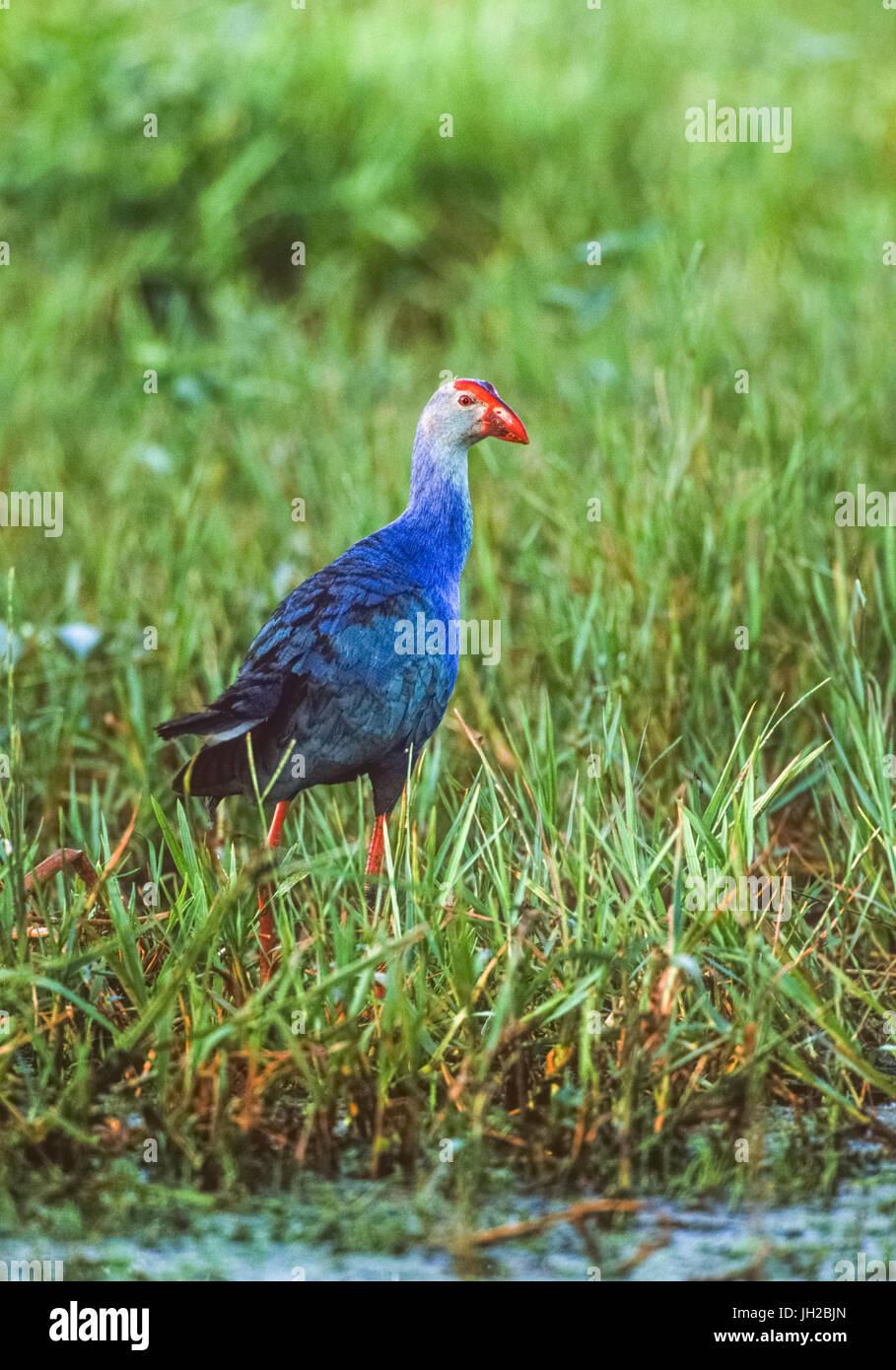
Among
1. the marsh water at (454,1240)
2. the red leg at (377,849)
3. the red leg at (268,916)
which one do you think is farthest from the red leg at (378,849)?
the marsh water at (454,1240)

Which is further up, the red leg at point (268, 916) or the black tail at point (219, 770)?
the black tail at point (219, 770)

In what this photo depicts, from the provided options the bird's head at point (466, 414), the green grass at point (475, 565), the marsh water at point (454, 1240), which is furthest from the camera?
the bird's head at point (466, 414)

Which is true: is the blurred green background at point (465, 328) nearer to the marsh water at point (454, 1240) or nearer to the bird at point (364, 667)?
the bird at point (364, 667)

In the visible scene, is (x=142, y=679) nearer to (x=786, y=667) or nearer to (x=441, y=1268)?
(x=786, y=667)

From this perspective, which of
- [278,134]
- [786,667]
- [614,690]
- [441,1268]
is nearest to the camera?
[441,1268]

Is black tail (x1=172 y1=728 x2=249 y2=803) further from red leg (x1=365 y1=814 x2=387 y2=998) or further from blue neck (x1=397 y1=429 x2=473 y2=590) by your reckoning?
blue neck (x1=397 y1=429 x2=473 y2=590)

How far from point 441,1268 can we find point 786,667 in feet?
6.57

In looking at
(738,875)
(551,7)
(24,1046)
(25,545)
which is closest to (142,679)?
(25,545)

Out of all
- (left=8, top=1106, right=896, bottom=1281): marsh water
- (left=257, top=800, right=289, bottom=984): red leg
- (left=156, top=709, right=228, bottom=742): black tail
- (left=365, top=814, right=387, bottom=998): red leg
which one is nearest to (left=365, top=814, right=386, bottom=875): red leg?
(left=365, top=814, right=387, bottom=998): red leg

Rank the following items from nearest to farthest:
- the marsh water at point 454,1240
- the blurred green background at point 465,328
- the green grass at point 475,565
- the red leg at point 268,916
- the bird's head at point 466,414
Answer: the marsh water at point 454,1240
the green grass at point 475,565
the red leg at point 268,916
the bird's head at point 466,414
the blurred green background at point 465,328

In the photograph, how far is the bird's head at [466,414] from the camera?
296cm

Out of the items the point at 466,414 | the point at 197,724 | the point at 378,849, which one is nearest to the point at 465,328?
the point at 466,414

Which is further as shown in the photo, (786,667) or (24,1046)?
(786,667)

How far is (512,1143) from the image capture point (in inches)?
102
